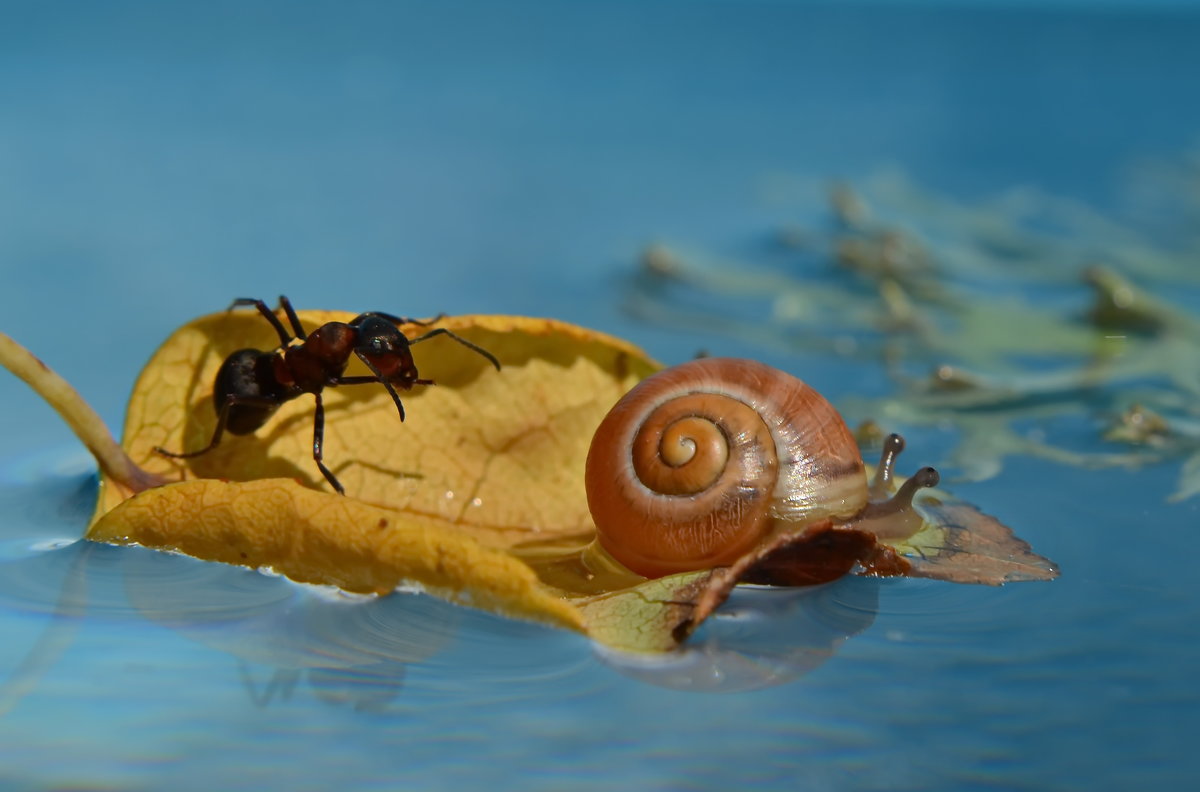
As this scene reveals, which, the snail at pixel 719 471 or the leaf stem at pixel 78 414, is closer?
the leaf stem at pixel 78 414

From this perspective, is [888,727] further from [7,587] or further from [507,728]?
[7,587]

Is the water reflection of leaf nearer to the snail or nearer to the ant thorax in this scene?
the snail

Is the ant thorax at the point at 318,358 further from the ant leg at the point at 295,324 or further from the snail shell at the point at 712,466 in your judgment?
the snail shell at the point at 712,466

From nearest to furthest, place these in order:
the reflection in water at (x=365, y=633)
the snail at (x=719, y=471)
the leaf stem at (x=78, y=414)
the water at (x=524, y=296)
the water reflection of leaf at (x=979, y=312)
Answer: the water at (x=524, y=296)
the reflection in water at (x=365, y=633)
the leaf stem at (x=78, y=414)
the snail at (x=719, y=471)
the water reflection of leaf at (x=979, y=312)

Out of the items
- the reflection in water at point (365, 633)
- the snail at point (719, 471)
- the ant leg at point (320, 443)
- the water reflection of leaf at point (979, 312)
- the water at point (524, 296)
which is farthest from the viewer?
the water reflection of leaf at point (979, 312)

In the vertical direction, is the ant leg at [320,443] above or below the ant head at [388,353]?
below

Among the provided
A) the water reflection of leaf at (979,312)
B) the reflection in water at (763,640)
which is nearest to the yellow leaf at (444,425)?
the reflection in water at (763,640)

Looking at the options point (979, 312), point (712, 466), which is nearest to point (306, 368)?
point (712, 466)
